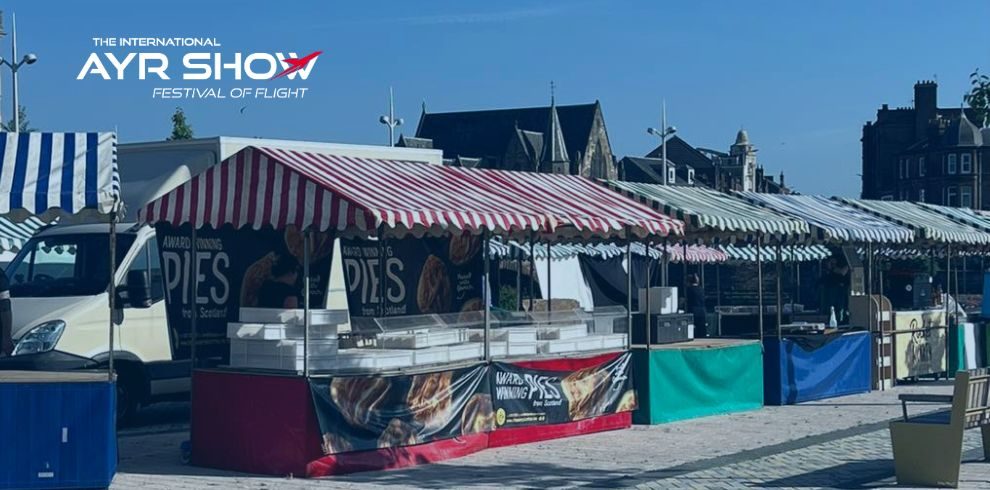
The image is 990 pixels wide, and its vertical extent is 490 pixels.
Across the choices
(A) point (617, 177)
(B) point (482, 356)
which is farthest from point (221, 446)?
(A) point (617, 177)

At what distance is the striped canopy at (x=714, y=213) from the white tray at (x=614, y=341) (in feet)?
5.58

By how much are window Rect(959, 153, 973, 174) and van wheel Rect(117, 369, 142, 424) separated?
316 feet

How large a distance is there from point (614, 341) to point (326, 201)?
5.21 meters

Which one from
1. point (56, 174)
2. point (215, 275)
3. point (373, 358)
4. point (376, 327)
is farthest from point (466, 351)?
point (56, 174)

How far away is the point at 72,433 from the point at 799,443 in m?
7.65

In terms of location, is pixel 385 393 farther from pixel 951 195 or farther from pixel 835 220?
pixel 951 195

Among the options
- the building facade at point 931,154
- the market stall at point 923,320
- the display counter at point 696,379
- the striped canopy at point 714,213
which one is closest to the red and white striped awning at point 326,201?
the display counter at point 696,379

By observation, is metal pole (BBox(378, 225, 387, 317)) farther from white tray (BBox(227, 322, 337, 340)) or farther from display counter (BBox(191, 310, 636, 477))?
white tray (BBox(227, 322, 337, 340))

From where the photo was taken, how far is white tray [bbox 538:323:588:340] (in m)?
15.0

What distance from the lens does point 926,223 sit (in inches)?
906

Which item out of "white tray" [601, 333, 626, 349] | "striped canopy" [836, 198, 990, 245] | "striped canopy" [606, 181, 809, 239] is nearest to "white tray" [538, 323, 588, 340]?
"white tray" [601, 333, 626, 349]

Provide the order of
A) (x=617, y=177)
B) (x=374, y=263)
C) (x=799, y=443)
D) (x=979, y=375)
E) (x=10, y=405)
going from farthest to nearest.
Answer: (x=617, y=177), (x=374, y=263), (x=799, y=443), (x=979, y=375), (x=10, y=405)

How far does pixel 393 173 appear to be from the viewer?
1362 centimetres

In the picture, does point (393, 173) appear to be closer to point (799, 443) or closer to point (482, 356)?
point (482, 356)
